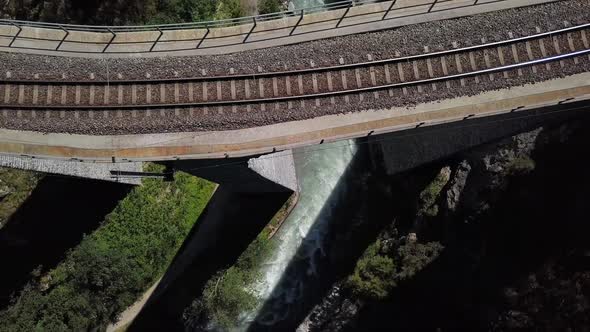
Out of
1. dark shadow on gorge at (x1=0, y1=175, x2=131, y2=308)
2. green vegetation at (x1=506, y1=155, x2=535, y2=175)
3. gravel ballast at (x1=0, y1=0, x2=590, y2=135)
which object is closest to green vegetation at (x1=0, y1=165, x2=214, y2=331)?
dark shadow on gorge at (x1=0, y1=175, x2=131, y2=308)

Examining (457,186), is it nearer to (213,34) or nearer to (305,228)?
(305,228)

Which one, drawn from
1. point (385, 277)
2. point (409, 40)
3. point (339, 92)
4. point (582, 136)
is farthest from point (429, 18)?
point (385, 277)

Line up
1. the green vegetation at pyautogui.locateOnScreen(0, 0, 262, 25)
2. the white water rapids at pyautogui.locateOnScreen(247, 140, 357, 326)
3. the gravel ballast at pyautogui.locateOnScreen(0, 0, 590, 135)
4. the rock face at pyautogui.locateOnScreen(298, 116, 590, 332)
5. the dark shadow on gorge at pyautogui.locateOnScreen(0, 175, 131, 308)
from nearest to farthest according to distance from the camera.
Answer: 1. the gravel ballast at pyautogui.locateOnScreen(0, 0, 590, 135)
2. the rock face at pyautogui.locateOnScreen(298, 116, 590, 332)
3. the green vegetation at pyautogui.locateOnScreen(0, 0, 262, 25)
4. the dark shadow on gorge at pyautogui.locateOnScreen(0, 175, 131, 308)
5. the white water rapids at pyautogui.locateOnScreen(247, 140, 357, 326)

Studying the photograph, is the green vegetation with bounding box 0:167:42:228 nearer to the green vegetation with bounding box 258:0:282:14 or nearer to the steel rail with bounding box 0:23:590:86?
the steel rail with bounding box 0:23:590:86

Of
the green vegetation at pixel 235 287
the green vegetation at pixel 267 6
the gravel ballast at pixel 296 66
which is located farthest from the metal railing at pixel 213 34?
the green vegetation at pixel 235 287

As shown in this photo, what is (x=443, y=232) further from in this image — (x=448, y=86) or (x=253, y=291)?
(x=253, y=291)

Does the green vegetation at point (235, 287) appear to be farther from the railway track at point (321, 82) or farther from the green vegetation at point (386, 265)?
the railway track at point (321, 82)
